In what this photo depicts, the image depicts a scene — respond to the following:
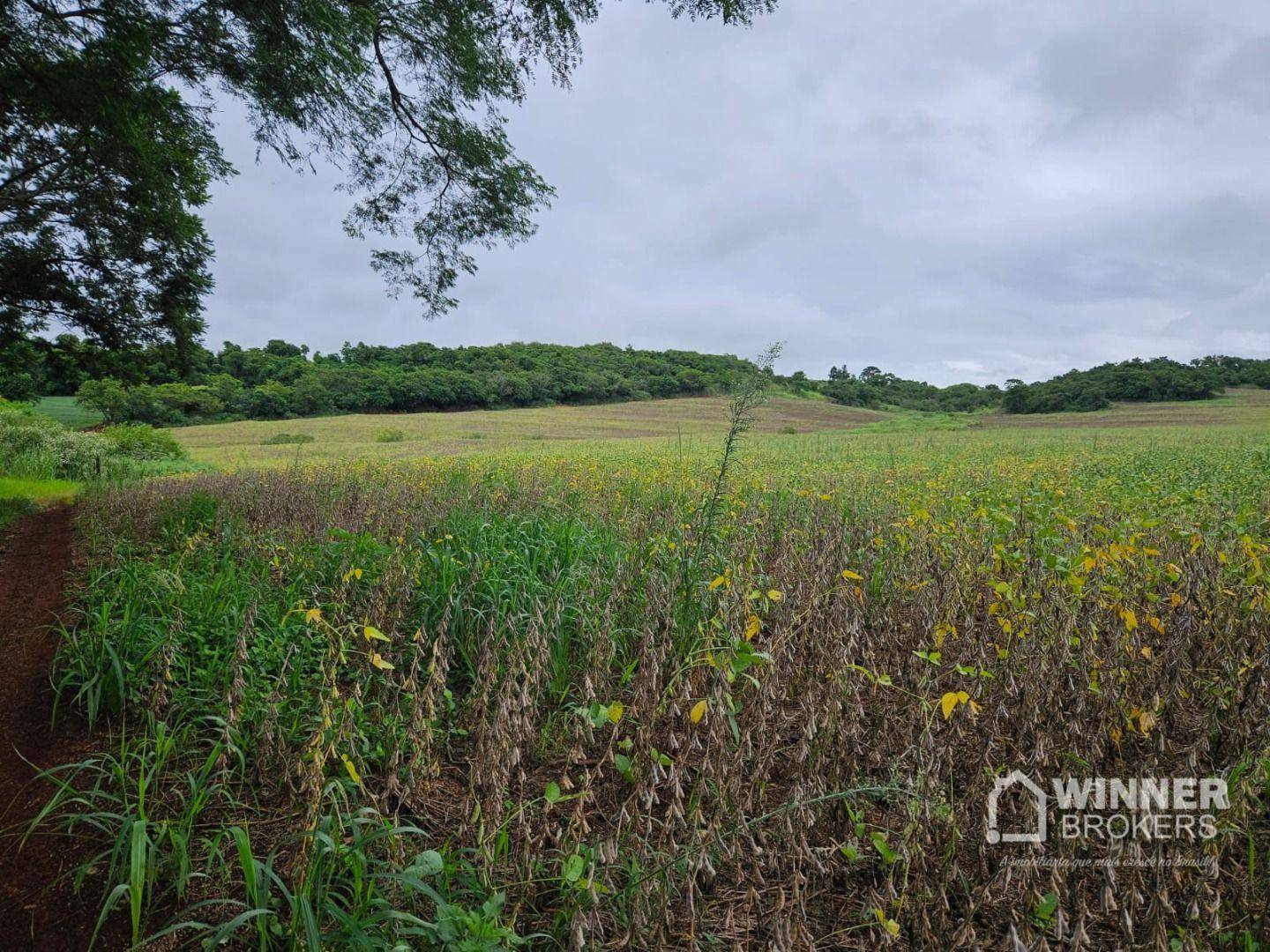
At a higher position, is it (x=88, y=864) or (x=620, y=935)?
(x=88, y=864)

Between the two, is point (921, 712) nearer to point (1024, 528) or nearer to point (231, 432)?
point (1024, 528)

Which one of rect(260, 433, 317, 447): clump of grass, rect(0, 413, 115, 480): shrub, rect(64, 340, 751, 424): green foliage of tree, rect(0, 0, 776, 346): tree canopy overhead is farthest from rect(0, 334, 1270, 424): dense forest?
rect(0, 0, 776, 346): tree canopy overhead

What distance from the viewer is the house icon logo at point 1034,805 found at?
6.31ft

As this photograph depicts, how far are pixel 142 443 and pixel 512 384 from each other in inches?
1712

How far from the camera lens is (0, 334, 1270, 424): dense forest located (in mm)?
47438

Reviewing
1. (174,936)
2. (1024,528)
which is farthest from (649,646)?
(1024,528)

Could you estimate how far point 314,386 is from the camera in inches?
2078

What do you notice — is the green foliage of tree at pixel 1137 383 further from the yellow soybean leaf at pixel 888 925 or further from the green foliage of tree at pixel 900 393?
the yellow soybean leaf at pixel 888 925

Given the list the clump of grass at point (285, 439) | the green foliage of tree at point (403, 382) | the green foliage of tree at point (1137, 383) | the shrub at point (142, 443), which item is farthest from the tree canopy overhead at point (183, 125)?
the green foliage of tree at point (1137, 383)

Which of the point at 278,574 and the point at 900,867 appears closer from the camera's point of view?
the point at 900,867

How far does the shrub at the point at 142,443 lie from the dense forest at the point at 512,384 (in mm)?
11755

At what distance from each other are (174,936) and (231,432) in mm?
41947

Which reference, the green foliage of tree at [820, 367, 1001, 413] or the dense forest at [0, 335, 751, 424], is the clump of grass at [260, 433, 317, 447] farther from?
the green foliage of tree at [820, 367, 1001, 413]

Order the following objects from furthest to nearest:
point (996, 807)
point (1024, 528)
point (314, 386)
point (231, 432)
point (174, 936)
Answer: point (314, 386) → point (231, 432) → point (1024, 528) → point (996, 807) → point (174, 936)
